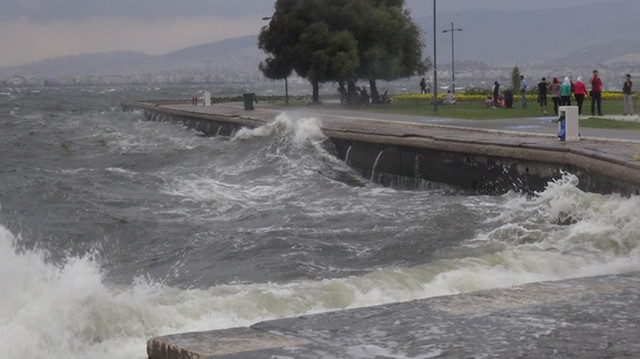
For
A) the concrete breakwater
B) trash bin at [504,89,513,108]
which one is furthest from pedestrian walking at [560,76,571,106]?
trash bin at [504,89,513,108]

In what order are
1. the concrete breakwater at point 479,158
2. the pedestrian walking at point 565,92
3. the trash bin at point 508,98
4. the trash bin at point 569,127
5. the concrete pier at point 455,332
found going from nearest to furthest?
the concrete pier at point 455,332 → the concrete breakwater at point 479,158 → the trash bin at point 569,127 → the pedestrian walking at point 565,92 → the trash bin at point 508,98

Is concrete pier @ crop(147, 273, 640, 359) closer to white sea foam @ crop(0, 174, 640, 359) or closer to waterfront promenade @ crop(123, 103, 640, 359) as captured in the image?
waterfront promenade @ crop(123, 103, 640, 359)

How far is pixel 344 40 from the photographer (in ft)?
171

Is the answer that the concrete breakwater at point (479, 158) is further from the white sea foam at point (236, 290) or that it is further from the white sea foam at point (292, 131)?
the white sea foam at point (236, 290)

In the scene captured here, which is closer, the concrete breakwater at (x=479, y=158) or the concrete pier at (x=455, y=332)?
the concrete pier at (x=455, y=332)

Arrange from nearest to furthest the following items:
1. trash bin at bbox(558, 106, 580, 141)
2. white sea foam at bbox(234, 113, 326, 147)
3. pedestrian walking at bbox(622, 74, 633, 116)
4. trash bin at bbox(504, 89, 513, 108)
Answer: trash bin at bbox(558, 106, 580, 141), pedestrian walking at bbox(622, 74, 633, 116), white sea foam at bbox(234, 113, 326, 147), trash bin at bbox(504, 89, 513, 108)

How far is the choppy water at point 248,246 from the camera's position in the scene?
30.8 feet

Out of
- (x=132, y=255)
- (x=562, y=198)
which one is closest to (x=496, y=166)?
(x=562, y=198)

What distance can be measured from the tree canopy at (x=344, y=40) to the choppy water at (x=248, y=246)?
966 inches

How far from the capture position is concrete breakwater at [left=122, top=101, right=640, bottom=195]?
16.4 meters

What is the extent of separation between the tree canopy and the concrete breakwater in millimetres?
21781

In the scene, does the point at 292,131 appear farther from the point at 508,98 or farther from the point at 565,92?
the point at 508,98

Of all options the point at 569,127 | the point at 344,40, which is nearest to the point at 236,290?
the point at 569,127

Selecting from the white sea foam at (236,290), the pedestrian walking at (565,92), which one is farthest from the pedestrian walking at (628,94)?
the white sea foam at (236,290)
